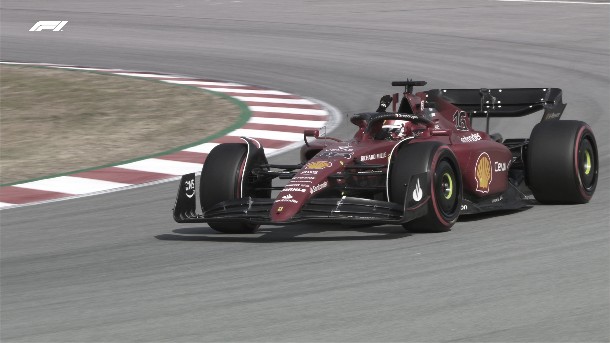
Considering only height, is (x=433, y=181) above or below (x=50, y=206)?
above

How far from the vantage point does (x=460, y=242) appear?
890 cm

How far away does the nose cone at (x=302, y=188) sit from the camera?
895 cm

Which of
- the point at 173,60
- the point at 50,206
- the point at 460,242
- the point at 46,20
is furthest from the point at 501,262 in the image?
the point at 46,20

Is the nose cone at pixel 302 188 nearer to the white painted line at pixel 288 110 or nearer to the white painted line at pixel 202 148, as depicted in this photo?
the white painted line at pixel 202 148

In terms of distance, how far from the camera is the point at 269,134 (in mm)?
15281

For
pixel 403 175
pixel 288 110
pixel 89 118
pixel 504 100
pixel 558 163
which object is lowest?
pixel 89 118

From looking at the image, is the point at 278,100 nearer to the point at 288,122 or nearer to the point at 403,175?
the point at 288,122

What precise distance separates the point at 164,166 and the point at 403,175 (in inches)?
187

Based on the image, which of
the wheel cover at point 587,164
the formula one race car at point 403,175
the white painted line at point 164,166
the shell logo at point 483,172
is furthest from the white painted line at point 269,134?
the shell logo at point 483,172

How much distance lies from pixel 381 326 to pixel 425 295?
0.73 meters

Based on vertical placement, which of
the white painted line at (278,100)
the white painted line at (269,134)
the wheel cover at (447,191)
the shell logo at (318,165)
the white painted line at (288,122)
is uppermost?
the shell logo at (318,165)

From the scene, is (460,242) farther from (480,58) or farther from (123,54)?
(123,54)
